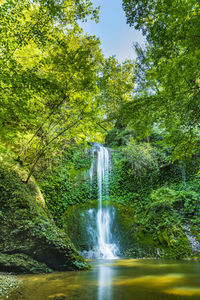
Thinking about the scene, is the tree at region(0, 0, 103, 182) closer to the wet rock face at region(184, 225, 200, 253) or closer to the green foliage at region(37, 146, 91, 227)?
the green foliage at region(37, 146, 91, 227)

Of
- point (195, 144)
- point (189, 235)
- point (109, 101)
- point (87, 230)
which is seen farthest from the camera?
point (109, 101)

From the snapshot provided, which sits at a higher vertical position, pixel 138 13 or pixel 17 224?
pixel 138 13

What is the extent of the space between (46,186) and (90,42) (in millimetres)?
11830

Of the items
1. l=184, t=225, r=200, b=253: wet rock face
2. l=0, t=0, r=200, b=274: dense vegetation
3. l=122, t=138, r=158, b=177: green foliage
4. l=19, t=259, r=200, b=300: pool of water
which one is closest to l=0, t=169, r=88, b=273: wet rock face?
l=0, t=0, r=200, b=274: dense vegetation

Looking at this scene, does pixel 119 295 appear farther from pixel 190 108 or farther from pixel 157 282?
pixel 190 108

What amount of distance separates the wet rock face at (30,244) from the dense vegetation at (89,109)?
0.62ft

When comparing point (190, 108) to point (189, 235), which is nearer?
point (190, 108)

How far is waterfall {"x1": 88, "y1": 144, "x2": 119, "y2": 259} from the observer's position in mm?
7927

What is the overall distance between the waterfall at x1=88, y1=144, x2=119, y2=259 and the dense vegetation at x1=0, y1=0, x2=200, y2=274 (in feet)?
2.26

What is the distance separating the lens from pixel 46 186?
29.1ft

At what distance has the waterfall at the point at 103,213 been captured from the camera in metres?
7.93

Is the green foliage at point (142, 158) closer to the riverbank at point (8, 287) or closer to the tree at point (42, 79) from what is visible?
the tree at point (42, 79)

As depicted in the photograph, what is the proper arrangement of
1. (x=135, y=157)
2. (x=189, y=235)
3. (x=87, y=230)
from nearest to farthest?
(x=189, y=235) → (x=87, y=230) → (x=135, y=157)

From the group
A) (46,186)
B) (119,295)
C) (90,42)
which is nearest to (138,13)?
(119,295)
